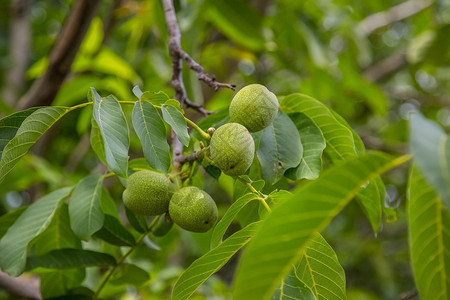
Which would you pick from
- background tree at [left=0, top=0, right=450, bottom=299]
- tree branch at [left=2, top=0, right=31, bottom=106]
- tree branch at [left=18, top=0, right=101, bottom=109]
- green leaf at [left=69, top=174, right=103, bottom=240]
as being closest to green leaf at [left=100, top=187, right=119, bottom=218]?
background tree at [left=0, top=0, right=450, bottom=299]

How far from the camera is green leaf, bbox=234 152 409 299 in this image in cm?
62

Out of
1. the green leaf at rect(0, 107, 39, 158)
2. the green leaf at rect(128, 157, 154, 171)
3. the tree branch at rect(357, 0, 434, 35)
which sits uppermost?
the green leaf at rect(0, 107, 39, 158)

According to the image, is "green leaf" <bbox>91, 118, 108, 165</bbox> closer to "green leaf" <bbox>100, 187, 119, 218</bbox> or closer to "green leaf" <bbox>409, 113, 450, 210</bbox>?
"green leaf" <bbox>100, 187, 119, 218</bbox>

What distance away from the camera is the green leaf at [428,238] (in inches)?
26.2

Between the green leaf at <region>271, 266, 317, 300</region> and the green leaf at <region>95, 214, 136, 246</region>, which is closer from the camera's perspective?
the green leaf at <region>271, 266, 317, 300</region>

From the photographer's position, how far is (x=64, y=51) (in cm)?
187

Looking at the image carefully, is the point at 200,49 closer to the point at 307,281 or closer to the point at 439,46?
the point at 439,46

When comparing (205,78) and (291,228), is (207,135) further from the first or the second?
(291,228)

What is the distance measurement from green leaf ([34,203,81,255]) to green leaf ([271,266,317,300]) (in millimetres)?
719

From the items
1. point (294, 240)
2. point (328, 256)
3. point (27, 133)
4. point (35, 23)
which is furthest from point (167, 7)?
point (35, 23)

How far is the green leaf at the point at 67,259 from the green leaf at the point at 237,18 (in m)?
1.39

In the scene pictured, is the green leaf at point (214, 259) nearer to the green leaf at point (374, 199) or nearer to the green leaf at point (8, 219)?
the green leaf at point (374, 199)

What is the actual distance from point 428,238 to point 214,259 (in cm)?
40

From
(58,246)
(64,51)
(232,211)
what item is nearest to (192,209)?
(232,211)
